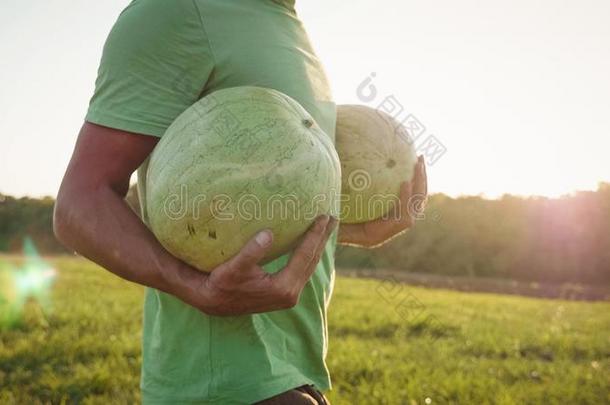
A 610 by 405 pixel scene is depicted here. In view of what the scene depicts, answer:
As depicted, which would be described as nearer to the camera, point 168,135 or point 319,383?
point 168,135

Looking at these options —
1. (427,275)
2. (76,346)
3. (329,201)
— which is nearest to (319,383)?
(329,201)

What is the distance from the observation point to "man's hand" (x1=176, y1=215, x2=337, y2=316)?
1358mm

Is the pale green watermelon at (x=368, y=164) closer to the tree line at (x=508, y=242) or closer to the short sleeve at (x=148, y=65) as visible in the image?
the short sleeve at (x=148, y=65)

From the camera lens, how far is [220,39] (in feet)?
5.34

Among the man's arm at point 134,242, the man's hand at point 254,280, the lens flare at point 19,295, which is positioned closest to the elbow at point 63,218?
the man's arm at point 134,242

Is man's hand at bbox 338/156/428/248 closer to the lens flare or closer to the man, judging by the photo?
the man

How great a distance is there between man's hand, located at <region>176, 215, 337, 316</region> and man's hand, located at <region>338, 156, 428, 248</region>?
2.71 ft

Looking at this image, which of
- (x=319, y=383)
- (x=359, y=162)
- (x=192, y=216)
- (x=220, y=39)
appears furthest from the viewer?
(x=359, y=162)

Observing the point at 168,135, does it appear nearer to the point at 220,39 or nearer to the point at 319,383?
the point at 220,39

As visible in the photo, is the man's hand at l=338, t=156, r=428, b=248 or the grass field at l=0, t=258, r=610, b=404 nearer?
the man's hand at l=338, t=156, r=428, b=248

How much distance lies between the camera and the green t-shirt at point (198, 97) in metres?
1.55

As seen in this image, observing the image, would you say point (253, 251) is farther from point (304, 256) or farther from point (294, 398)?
point (294, 398)

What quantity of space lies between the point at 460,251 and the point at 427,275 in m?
2.42

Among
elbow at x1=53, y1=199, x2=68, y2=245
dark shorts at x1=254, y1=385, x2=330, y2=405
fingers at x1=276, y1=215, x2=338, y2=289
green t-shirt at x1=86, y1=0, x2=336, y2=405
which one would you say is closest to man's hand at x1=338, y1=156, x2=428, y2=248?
green t-shirt at x1=86, y1=0, x2=336, y2=405
